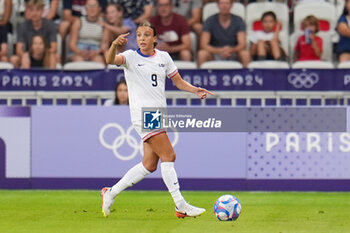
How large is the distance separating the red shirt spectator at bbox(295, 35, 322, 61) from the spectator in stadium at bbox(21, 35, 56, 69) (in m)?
4.88

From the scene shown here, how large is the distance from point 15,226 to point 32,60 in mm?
8472

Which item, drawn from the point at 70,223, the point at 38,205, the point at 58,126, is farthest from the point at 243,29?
the point at 70,223

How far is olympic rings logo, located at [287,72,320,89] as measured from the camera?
49.0 ft

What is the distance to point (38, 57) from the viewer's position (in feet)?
55.3

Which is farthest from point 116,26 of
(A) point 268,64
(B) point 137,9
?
(A) point 268,64

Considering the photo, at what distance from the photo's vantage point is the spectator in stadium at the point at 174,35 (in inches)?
660

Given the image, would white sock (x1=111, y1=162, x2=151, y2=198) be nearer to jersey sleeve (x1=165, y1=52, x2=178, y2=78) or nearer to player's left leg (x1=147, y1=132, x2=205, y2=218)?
player's left leg (x1=147, y1=132, x2=205, y2=218)

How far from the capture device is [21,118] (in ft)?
43.2

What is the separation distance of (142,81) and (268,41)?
790 cm

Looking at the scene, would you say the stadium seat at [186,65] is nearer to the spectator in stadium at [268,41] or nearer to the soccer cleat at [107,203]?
the spectator in stadium at [268,41]

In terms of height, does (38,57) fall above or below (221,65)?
above

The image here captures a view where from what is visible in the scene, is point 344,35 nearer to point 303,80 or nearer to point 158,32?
point 303,80

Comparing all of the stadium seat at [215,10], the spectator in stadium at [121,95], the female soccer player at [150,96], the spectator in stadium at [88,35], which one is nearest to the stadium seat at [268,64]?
the stadium seat at [215,10]

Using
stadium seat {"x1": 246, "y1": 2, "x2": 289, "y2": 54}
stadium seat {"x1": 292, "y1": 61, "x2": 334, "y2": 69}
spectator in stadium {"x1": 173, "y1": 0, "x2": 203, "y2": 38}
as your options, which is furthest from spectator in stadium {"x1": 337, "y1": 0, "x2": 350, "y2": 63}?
spectator in stadium {"x1": 173, "y1": 0, "x2": 203, "y2": 38}
